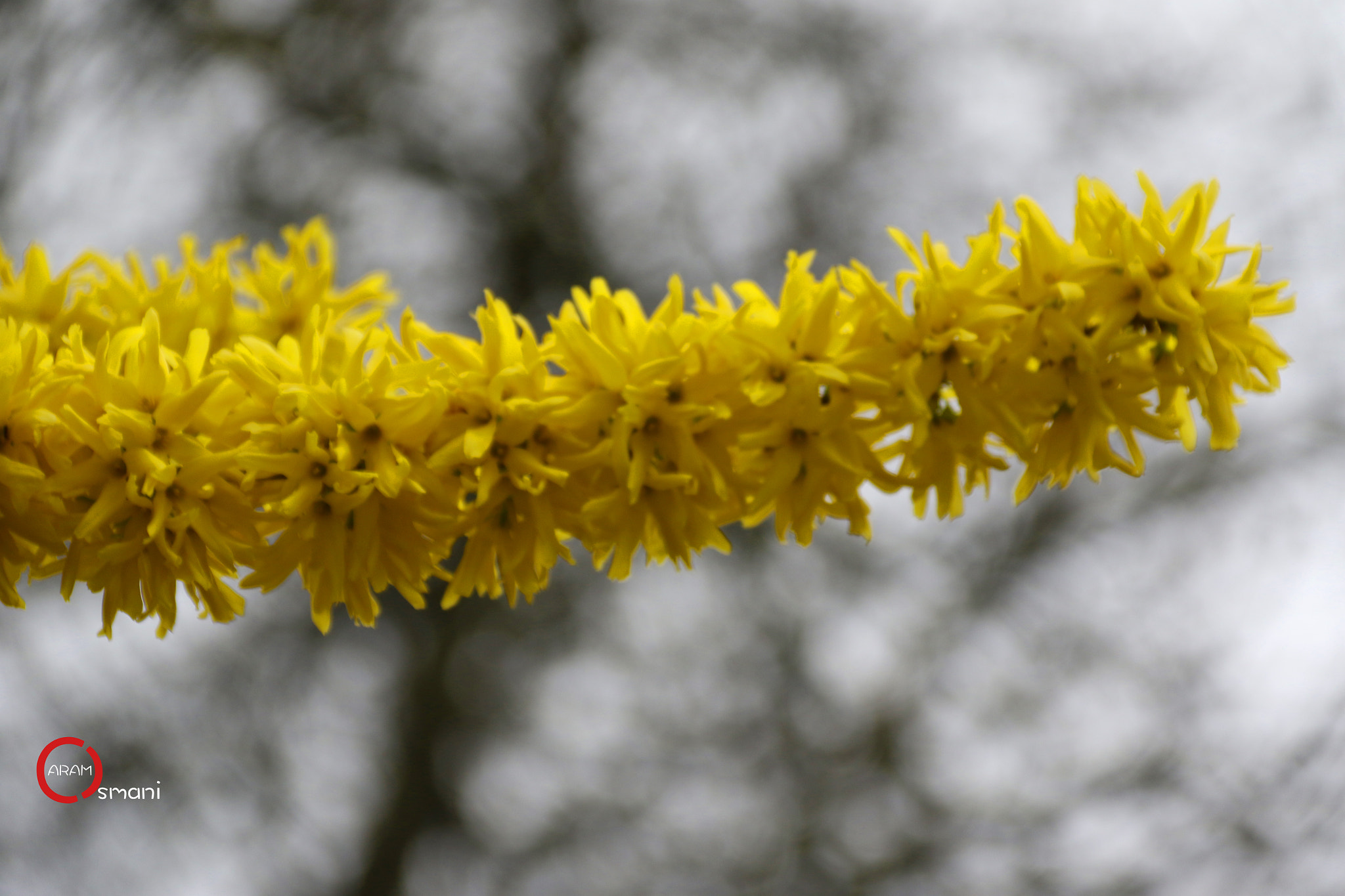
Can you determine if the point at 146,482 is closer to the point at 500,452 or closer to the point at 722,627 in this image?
the point at 500,452

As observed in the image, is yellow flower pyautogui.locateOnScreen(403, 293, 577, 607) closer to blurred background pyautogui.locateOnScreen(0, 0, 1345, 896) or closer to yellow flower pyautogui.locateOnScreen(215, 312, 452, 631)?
yellow flower pyautogui.locateOnScreen(215, 312, 452, 631)

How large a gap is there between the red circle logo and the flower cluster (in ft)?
3.08

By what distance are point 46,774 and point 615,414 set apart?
4.30 feet

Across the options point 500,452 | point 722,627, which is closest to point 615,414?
point 500,452

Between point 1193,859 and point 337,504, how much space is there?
51.4 inches

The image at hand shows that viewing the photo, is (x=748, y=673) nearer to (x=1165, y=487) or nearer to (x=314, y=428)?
(x=1165, y=487)

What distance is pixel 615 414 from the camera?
0.86 feet

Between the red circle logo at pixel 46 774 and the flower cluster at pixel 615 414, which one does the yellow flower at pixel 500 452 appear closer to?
the flower cluster at pixel 615 414

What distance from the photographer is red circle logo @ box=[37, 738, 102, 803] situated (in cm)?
104

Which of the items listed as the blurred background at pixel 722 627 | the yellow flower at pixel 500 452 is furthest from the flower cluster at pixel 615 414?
the blurred background at pixel 722 627

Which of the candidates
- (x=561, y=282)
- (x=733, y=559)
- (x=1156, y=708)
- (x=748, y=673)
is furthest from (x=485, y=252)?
(x=1156, y=708)

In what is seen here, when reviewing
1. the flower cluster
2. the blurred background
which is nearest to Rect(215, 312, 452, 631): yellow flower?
the flower cluster

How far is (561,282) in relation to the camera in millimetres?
1270

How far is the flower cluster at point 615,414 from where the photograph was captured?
0.84 feet
